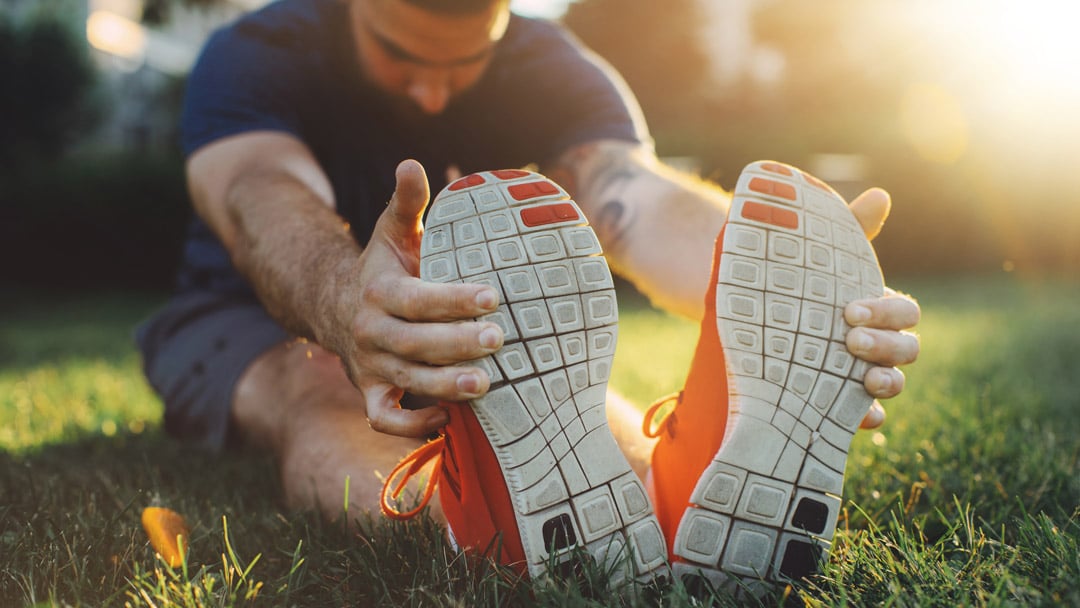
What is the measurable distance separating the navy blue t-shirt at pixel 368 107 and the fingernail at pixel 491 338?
4.08 feet

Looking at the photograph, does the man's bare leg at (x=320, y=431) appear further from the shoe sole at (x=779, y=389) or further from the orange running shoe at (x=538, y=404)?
the shoe sole at (x=779, y=389)

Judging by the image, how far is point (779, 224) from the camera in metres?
1.20

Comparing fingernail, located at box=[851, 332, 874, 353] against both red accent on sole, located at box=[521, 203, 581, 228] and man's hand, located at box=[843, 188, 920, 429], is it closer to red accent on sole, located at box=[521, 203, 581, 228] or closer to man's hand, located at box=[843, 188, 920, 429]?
man's hand, located at box=[843, 188, 920, 429]

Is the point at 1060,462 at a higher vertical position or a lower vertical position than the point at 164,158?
higher

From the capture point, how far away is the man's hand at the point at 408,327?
3.23 ft

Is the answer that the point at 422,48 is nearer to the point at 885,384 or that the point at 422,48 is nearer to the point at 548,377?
the point at 548,377

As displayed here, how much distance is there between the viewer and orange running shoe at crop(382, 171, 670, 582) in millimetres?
1046

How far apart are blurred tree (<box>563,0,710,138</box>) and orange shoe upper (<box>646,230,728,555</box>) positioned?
12.3 metres

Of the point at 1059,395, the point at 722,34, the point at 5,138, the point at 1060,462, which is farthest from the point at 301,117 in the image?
the point at 722,34

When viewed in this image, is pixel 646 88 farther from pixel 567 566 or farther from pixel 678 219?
pixel 567 566

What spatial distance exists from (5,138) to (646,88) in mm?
9668

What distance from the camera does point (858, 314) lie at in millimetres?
1138

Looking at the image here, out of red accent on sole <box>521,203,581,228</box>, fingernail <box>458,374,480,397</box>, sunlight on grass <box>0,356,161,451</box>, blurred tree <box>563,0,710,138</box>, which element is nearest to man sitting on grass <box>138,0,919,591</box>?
fingernail <box>458,374,480,397</box>

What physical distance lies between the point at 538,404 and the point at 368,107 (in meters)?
1.46
